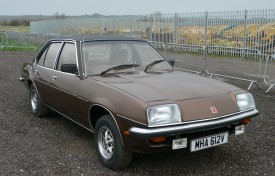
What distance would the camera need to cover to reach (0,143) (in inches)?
195

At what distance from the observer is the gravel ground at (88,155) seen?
400 centimetres

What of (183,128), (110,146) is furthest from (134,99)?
(110,146)

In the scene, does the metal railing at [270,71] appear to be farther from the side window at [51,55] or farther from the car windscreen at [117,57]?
the side window at [51,55]

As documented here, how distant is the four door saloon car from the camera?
354 cm

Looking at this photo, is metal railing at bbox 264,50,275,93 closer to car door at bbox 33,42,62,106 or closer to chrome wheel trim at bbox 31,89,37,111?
car door at bbox 33,42,62,106

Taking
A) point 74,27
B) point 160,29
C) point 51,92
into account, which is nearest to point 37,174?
point 51,92

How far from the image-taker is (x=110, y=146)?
4.11m

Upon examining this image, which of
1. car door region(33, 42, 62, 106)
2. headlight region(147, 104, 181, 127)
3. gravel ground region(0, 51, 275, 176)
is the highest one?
car door region(33, 42, 62, 106)

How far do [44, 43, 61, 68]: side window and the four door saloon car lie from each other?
0.02m

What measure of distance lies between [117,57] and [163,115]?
163 centimetres

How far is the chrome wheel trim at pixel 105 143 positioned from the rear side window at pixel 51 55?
1857 mm

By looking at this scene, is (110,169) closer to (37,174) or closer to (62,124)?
Result: (37,174)

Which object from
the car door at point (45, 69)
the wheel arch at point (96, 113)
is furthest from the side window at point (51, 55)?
the wheel arch at point (96, 113)

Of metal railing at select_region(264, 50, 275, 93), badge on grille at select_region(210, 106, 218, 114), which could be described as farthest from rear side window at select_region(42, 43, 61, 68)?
Result: metal railing at select_region(264, 50, 275, 93)
